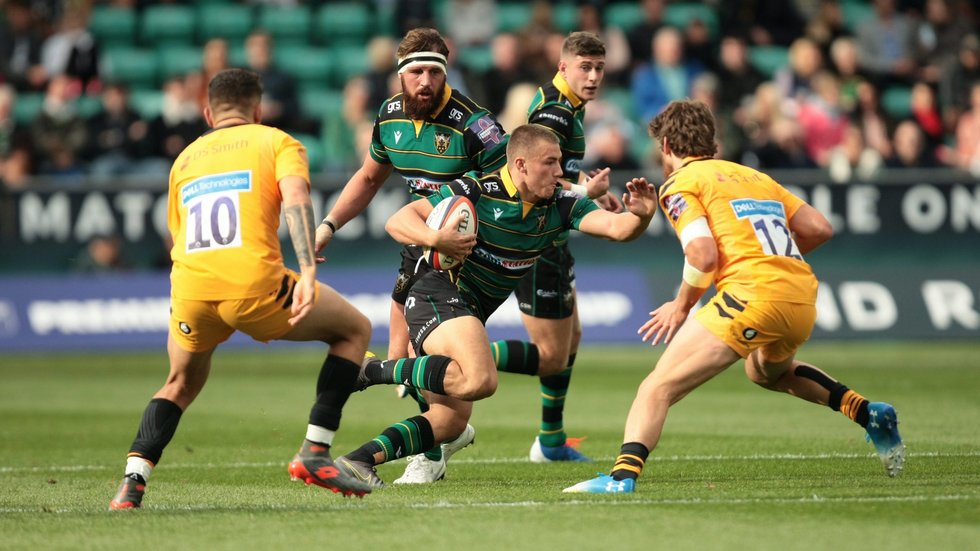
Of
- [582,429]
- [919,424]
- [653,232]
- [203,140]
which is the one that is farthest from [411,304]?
[653,232]

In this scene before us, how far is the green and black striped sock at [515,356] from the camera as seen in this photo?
374 inches

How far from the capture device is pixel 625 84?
2236cm

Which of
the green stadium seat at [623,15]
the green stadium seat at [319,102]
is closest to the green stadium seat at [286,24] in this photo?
the green stadium seat at [319,102]

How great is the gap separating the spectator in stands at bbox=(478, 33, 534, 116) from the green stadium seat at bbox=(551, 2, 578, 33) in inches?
94.6

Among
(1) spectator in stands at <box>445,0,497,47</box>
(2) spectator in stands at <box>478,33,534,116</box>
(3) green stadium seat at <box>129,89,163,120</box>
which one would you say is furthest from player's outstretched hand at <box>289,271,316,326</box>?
(1) spectator in stands at <box>445,0,497,47</box>

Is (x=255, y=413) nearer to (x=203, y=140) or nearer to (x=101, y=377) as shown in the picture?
(x=101, y=377)

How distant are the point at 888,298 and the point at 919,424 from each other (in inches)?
308

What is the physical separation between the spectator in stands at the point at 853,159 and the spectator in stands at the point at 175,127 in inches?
345

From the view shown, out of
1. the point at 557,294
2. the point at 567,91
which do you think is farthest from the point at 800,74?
the point at 557,294

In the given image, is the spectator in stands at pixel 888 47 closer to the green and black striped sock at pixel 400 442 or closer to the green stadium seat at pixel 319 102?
the green stadium seat at pixel 319 102

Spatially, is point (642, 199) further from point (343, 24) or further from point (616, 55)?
point (343, 24)

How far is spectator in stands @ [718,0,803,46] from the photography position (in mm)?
23703

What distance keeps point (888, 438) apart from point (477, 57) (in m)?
15.6

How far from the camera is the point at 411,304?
8.37 meters
